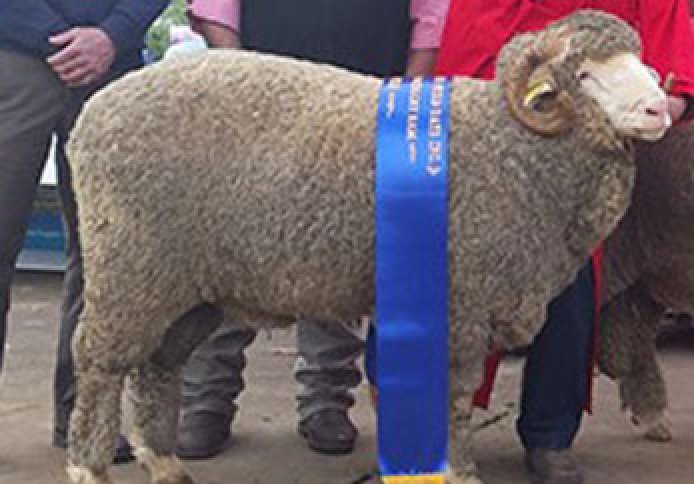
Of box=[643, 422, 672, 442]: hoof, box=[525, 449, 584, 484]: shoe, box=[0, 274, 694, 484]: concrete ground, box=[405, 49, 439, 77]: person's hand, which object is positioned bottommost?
box=[0, 274, 694, 484]: concrete ground

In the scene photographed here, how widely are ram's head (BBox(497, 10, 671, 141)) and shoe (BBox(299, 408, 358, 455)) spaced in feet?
5.13

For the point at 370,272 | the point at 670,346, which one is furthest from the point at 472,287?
the point at 670,346

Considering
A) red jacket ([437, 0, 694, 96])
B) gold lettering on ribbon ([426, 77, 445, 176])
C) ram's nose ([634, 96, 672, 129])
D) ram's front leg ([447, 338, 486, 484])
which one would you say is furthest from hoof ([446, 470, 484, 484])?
red jacket ([437, 0, 694, 96])

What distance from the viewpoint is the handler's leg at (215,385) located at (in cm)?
508

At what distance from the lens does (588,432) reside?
5.39 meters

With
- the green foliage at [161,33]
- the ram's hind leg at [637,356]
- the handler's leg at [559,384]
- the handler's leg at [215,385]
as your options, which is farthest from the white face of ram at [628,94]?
the green foliage at [161,33]

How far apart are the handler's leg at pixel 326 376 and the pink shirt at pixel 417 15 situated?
1.03 metres

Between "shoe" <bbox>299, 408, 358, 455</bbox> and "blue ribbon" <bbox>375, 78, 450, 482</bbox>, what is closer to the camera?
"blue ribbon" <bbox>375, 78, 450, 482</bbox>

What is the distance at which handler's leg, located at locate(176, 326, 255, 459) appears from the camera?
5078mm

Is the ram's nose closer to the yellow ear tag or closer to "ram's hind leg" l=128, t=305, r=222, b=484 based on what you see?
the yellow ear tag

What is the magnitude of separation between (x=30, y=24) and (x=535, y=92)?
1.56 metres

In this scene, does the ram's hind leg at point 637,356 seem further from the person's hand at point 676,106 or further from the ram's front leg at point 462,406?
the ram's front leg at point 462,406

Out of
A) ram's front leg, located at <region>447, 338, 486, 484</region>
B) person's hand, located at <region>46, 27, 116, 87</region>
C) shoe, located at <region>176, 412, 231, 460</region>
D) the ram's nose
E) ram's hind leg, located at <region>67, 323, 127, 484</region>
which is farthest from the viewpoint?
shoe, located at <region>176, 412, 231, 460</region>

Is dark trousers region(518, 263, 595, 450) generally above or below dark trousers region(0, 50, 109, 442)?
below
